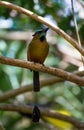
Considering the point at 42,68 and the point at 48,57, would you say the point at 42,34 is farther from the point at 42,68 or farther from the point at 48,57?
the point at 48,57

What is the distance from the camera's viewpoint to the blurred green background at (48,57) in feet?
16.2

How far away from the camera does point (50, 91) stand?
21.5 ft

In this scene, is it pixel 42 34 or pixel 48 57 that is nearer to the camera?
pixel 42 34

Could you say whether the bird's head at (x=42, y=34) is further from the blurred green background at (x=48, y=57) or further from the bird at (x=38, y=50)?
the blurred green background at (x=48, y=57)

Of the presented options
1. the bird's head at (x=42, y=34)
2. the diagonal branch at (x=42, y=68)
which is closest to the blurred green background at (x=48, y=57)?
the bird's head at (x=42, y=34)

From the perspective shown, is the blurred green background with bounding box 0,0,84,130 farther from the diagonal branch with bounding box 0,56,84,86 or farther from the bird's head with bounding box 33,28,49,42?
the diagonal branch with bounding box 0,56,84,86

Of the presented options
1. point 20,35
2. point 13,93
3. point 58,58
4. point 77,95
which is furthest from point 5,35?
point 13,93

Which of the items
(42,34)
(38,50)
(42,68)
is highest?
(42,34)

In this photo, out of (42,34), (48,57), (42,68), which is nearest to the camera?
(42,68)

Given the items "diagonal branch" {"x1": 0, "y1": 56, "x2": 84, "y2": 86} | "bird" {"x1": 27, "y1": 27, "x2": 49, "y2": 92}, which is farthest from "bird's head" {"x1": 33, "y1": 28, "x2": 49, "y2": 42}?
"diagonal branch" {"x1": 0, "y1": 56, "x2": 84, "y2": 86}

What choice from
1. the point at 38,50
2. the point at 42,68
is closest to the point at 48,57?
the point at 38,50

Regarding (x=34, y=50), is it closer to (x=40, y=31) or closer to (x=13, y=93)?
(x=40, y=31)

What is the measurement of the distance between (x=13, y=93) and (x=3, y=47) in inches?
68.9

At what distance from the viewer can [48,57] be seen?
20.3ft
